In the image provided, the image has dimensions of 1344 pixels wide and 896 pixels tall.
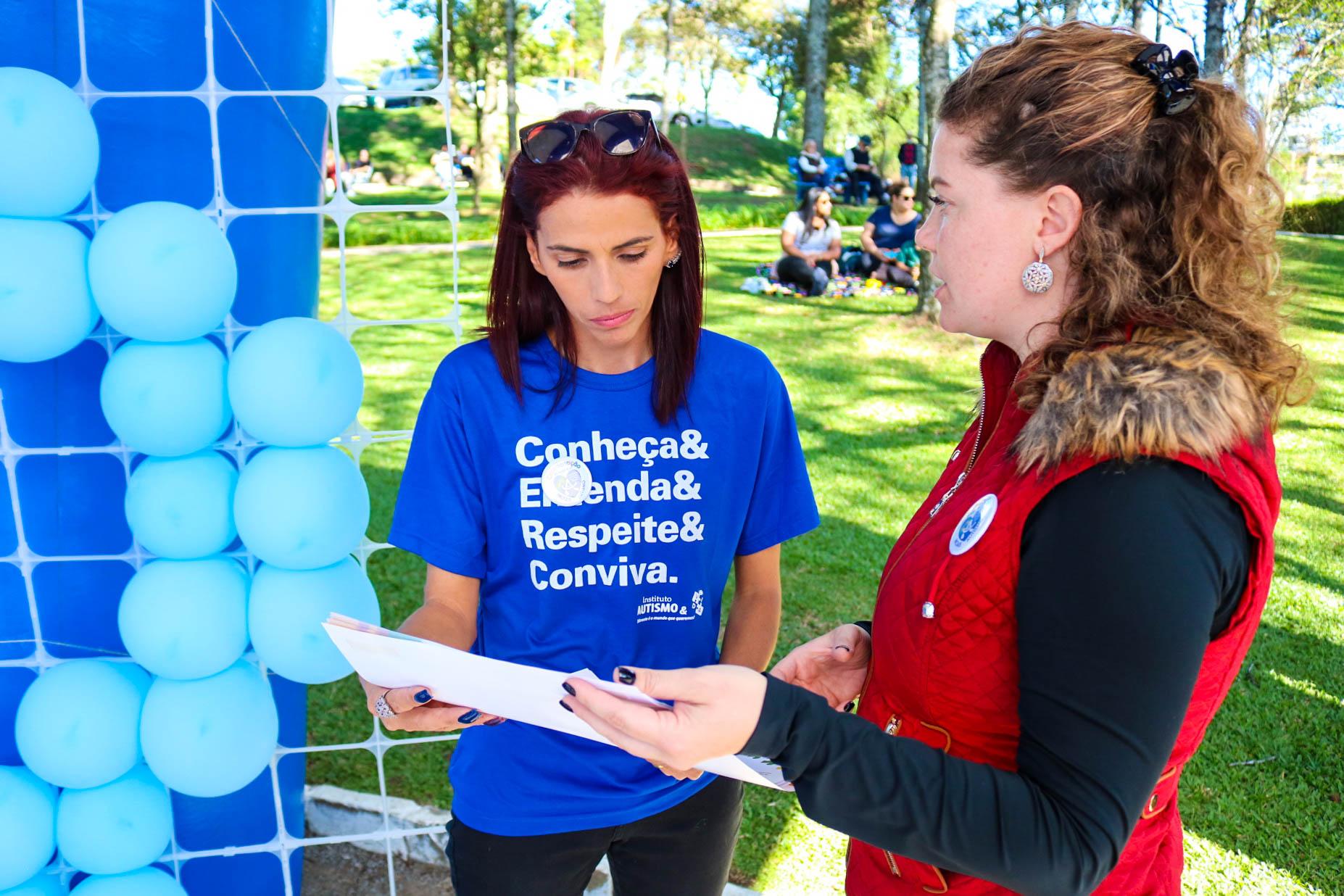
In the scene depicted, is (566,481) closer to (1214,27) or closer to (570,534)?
(570,534)

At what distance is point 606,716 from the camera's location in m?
1.08

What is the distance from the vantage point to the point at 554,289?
1.83 m

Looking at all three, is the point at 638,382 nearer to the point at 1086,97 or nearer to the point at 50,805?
the point at 1086,97

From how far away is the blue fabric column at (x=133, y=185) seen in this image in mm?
2088

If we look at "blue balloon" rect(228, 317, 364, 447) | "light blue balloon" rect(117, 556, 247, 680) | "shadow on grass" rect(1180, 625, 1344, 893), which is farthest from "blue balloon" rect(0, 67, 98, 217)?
"shadow on grass" rect(1180, 625, 1344, 893)

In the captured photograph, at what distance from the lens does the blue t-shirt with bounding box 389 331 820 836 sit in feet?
5.58

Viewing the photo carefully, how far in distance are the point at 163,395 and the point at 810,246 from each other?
1107 centimetres

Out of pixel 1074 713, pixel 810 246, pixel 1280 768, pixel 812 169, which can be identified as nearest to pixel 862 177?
pixel 812 169

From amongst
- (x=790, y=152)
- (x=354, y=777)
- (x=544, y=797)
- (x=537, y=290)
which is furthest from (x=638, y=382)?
(x=790, y=152)

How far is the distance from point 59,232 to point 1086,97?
1799 millimetres

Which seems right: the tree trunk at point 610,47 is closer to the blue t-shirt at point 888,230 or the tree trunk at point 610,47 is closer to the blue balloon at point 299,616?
the blue t-shirt at point 888,230

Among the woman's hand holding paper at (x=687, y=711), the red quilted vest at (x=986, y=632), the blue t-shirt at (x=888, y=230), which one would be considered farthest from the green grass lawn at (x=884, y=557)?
the blue t-shirt at (x=888, y=230)

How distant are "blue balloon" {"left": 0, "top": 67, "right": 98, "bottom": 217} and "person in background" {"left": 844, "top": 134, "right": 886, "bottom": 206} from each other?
81.5 ft

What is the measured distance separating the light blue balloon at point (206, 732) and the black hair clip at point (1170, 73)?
78.9 inches
